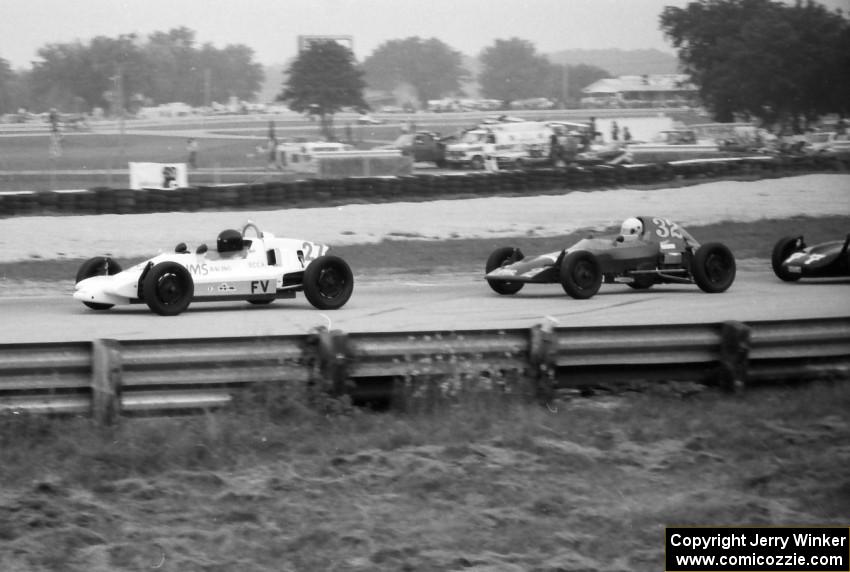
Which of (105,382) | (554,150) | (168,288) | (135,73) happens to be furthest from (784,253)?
(135,73)

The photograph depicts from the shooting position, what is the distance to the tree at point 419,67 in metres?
47.7

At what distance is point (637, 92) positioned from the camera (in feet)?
184

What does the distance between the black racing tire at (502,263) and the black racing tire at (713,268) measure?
2.42 meters

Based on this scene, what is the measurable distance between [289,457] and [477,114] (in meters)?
43.1

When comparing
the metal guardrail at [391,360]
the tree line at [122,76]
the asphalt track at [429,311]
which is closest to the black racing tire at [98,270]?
the asphalt track at [429,311]

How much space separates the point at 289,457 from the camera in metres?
6.80

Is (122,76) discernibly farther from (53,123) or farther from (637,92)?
(637,92)

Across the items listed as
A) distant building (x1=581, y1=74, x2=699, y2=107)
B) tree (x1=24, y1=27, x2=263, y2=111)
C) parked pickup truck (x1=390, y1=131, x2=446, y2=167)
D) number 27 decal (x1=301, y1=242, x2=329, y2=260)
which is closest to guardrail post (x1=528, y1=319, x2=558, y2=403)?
number 27 decal (x1=301, y1=242, x2=329, y2=260)

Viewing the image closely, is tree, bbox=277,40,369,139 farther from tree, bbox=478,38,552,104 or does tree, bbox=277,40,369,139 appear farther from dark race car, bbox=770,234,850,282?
dark race car, bbox=770,234,850,282

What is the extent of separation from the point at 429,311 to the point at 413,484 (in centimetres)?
742

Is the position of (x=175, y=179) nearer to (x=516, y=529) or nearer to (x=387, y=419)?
(x=387, y=419)

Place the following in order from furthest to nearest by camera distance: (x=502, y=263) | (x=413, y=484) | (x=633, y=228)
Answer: (x=633, y=228)
(x=502, y=263)
(x=413, y=484)

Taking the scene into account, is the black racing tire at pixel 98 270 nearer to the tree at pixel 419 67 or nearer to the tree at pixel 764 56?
the tree at pixel 764 56

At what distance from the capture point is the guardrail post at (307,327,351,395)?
7762 mm
